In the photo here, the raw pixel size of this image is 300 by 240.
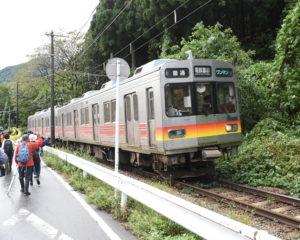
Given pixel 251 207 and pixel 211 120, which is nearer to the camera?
pixel 251 207

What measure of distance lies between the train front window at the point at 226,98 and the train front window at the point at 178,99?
935mm

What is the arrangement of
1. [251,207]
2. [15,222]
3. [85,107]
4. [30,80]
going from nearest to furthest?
[15,222] → [251,207] → [85,107] → [30,80]

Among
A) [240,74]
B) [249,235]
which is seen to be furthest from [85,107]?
[249,235]

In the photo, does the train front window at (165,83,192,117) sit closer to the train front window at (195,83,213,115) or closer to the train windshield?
the train windshield

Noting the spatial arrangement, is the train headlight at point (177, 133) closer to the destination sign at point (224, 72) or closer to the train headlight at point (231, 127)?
the train headlight at point (231, 127)

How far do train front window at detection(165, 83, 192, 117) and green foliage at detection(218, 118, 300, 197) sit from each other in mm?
2413

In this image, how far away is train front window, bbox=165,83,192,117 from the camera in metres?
8.40

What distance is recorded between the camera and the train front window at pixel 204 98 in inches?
340

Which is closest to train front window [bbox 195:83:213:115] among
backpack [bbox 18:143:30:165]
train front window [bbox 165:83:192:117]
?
train front window [bbox 165:83:192:117]

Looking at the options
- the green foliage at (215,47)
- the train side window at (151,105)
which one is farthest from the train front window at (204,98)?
the green foliage at (215,47)

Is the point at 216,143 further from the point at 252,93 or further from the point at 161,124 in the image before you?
the point at 252,93

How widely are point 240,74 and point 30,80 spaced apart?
40.8m

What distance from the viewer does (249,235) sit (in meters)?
2.91

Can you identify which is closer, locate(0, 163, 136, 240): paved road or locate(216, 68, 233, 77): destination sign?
locate(0, 163, 136, 240): paved road
